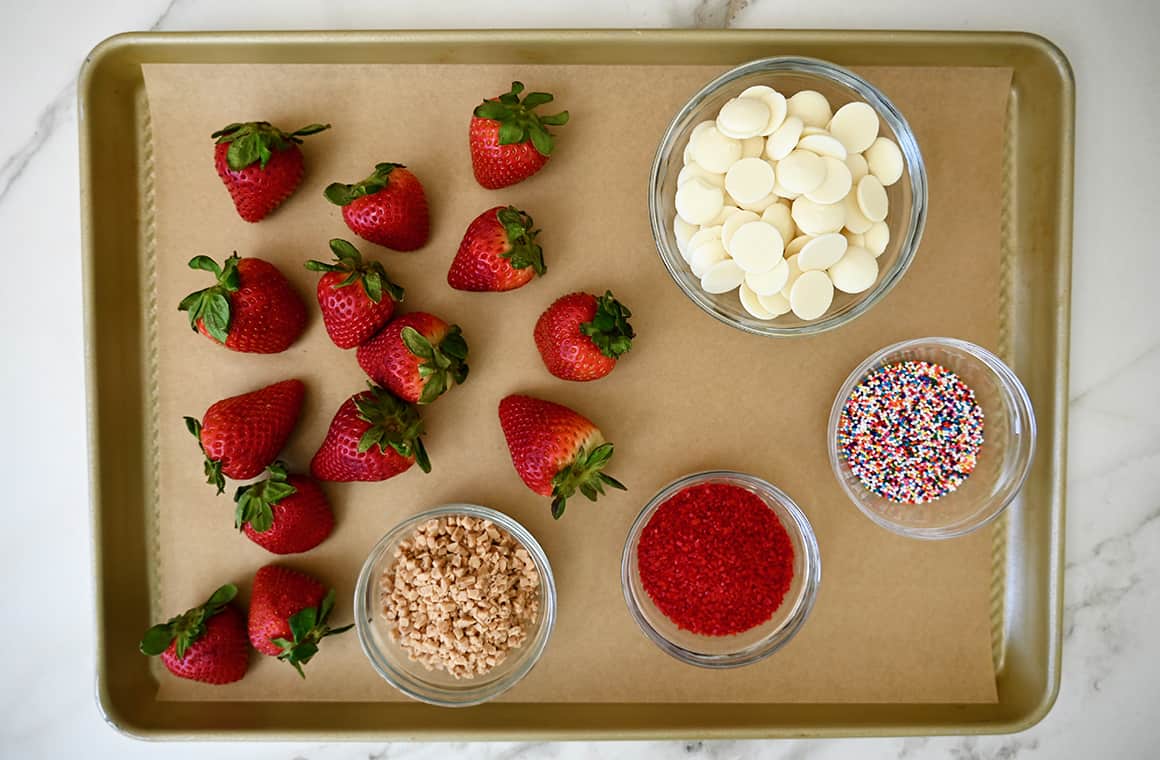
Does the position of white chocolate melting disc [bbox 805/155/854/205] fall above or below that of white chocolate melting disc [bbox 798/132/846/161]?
below

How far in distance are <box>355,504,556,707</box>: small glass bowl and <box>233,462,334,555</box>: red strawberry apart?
0.10 meters

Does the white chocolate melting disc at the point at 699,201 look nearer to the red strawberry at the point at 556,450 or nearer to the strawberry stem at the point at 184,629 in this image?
the red strawberry at the point at 556,450

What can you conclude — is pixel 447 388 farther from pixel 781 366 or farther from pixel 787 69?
pixel 787 69

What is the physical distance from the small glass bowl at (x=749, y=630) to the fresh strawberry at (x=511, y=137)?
0.49 metres

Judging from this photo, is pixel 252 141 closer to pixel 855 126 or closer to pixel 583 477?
pixel 583 477

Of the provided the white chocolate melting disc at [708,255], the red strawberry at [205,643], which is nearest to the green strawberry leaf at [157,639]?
the red strawberry at [205,643]

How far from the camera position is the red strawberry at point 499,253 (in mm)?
Result: 1029

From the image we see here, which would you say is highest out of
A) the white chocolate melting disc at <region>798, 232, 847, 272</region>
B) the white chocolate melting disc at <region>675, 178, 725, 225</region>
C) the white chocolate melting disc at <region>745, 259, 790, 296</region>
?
the white chocolate melting disc at <region>675, 178, 725, 225</region>

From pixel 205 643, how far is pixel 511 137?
2.74ft

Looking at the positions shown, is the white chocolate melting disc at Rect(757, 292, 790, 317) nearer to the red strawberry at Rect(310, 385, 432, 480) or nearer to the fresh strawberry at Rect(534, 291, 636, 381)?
the fresh strawberry at Rect(534, 291, 636, 381)

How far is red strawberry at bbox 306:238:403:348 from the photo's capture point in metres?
1.03

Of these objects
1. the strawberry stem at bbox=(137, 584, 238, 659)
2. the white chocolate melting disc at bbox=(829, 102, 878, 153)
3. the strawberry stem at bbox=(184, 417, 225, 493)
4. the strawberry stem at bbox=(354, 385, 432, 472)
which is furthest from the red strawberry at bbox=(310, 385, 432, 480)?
the white chocolate melting disc at bbox=(829, 102, 878, 153)

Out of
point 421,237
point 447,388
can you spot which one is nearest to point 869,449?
point 447,388

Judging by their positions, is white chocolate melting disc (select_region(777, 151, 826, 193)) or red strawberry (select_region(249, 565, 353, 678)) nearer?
white chocolate melting disc (select_region(777, 151, 826, 193))
